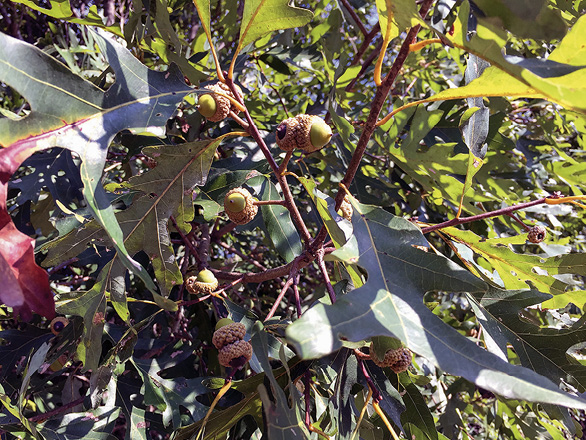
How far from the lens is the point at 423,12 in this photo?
0.64m

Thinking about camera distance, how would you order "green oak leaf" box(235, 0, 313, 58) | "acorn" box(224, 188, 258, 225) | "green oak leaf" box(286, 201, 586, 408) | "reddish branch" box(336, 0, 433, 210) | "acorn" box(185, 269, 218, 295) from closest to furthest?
"green oak leaf" box(286, 201, 586, 408) < "reddish branch" box(336, 0, 433, 210) < "green oak leaf" box(235, 0, 313, 58) < "acorn" box(224, 188, 258, 225) < "acorn" box(185, 269, 218, 295)

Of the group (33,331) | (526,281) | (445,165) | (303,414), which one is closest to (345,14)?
(445,165)

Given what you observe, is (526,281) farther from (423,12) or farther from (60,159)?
(60,159)

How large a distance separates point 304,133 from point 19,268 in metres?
0.46

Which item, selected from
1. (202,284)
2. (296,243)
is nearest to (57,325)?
(202,284)

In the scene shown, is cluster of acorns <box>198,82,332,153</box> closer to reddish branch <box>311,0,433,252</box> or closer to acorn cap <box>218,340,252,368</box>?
reddish branch <box>311,0,433,252</box>

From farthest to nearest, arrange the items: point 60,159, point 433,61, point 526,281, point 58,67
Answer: point 433,61 < point 60,159 < point 526,281 < point 58,67

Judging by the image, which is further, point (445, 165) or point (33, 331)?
point (33, 331)

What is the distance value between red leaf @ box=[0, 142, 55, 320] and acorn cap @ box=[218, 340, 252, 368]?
35cm

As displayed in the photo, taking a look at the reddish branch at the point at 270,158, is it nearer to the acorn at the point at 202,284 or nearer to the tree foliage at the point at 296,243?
the tree foliage at the point at 296,243

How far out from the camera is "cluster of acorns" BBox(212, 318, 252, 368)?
778 millimetres

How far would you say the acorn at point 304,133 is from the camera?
74cm

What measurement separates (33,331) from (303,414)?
80cm

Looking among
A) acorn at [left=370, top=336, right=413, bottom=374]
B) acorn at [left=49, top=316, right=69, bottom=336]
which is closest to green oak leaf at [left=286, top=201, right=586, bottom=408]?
acorn at [left=370, top=336, right=413, bottom=374]
